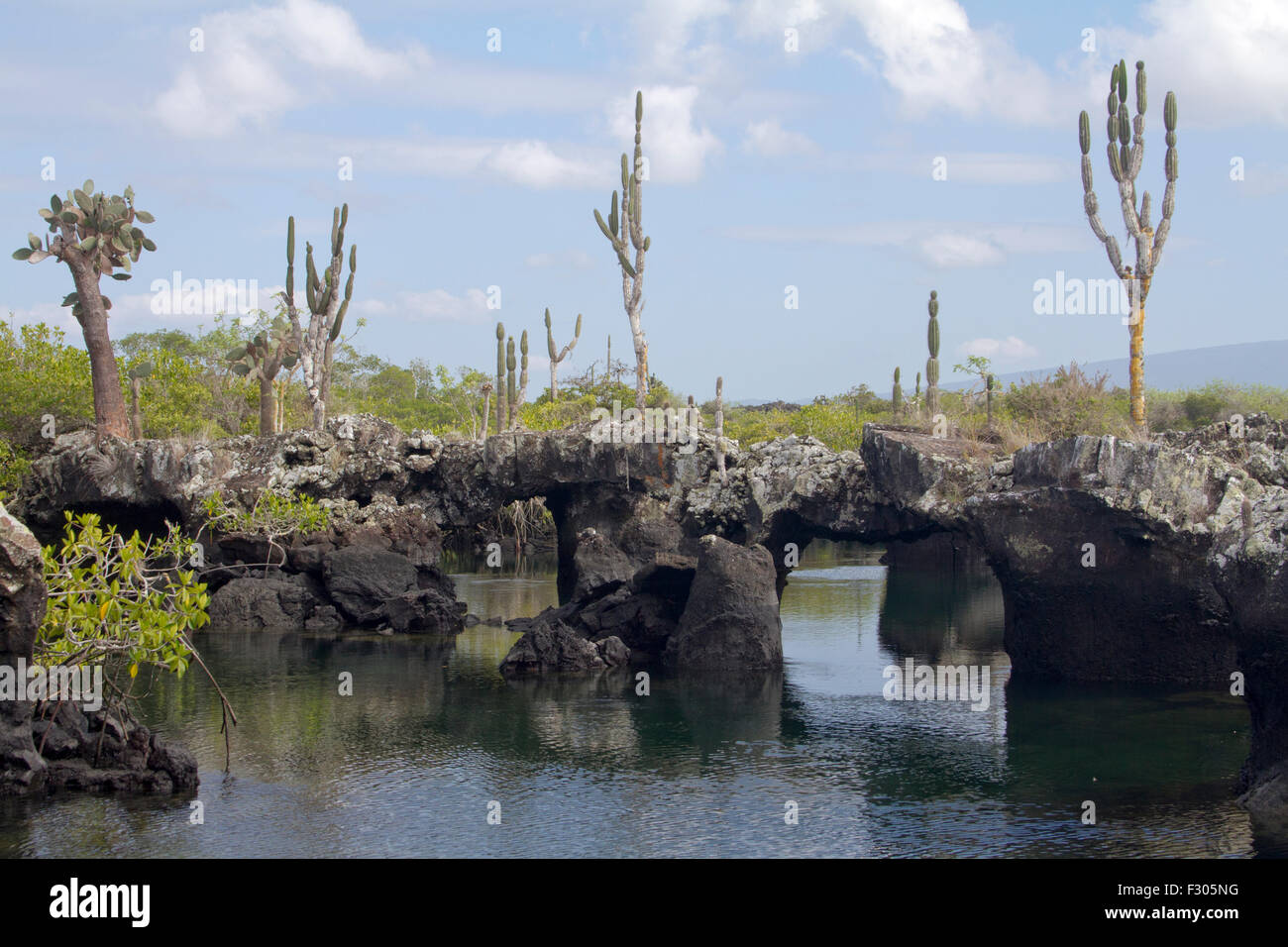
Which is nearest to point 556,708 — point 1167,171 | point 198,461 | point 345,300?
point 198,461

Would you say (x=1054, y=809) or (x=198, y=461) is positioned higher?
(x=198, y=461)

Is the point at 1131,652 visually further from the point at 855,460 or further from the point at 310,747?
the point at 310,747

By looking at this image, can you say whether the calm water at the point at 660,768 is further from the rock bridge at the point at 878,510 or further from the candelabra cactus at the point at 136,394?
the candelabra cactus at the point at 136,394

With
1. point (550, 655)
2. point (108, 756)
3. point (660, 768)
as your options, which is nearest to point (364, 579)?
point (550, 655)

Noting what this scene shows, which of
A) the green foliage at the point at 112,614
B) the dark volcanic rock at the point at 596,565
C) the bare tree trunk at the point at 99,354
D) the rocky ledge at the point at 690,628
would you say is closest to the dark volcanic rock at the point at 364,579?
the dark volcanic rock at the point at 596,565

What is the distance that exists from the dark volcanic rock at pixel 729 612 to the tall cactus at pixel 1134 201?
900 cm

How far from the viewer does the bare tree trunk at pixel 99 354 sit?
32.6 meters

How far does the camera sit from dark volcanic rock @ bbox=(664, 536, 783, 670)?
2364 cm

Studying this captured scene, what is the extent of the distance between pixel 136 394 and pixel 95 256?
14.5 feet

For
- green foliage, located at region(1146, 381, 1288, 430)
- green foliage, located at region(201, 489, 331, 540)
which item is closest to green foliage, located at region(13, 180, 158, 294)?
green foliage, located at region(201, 489, 331, 540)

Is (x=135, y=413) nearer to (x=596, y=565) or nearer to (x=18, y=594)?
(x=596, y=565)

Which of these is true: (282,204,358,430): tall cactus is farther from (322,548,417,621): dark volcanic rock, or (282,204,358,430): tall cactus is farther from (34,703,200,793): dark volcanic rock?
(34,703,200,793): dark volcanic rock
